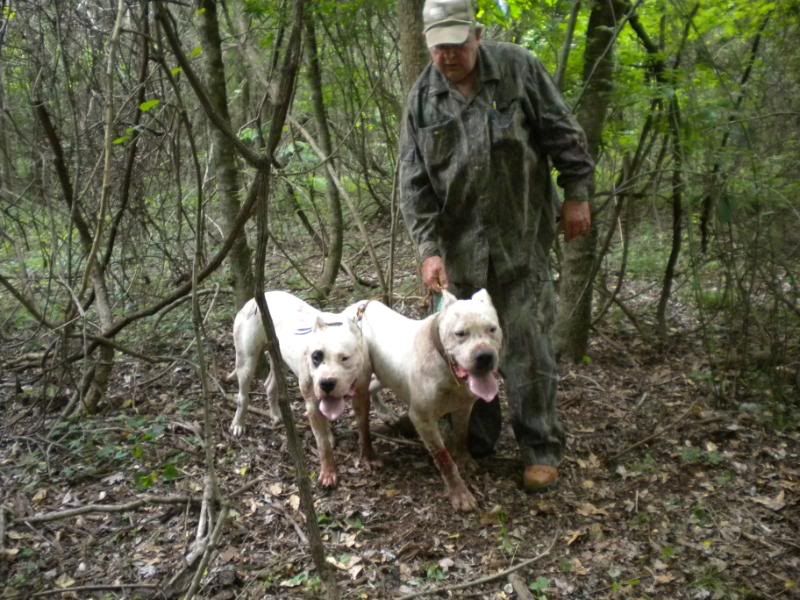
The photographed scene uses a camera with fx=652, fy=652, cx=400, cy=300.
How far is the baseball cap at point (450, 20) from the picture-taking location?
3.49m

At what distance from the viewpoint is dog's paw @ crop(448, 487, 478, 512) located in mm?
3783

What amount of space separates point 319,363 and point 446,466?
3.15ft

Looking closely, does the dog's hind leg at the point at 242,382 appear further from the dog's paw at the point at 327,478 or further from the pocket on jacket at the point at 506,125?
the pocket on jacket at the point at 506,125

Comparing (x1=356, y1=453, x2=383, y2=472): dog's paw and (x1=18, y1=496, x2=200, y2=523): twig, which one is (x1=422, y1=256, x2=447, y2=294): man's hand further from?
(x1=18, y1=496, x2=200, y2=523): twig

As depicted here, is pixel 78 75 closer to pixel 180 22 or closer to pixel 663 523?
pixel 180 22

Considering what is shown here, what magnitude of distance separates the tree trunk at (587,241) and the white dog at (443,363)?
1.93m

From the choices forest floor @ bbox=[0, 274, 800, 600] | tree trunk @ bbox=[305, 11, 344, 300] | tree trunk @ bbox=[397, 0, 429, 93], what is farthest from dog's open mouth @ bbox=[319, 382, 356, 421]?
tree trunk @ bbox=[305, 11, 344, 300]

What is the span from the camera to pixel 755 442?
4.39 m

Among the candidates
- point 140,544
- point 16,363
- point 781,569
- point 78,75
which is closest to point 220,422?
point 140,544

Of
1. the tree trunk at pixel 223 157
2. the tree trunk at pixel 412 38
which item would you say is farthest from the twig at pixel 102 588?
the tree trunk at pixel 412 38

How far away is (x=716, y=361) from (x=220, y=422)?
3.93m

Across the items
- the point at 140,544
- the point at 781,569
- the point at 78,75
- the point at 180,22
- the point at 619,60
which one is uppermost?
the point at 180,22

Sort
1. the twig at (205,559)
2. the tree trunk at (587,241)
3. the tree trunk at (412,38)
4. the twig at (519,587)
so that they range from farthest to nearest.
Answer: the tree trunk at (587,241) → the tree trunk at (412,38) → the twig at (519,587) → the twig at (205,559)

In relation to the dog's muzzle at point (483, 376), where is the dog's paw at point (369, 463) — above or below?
below
